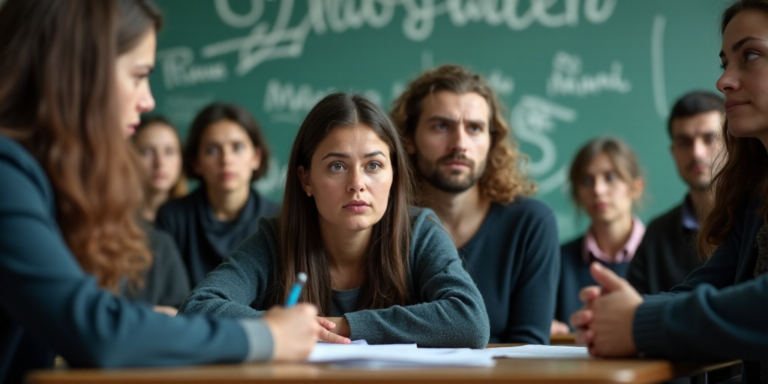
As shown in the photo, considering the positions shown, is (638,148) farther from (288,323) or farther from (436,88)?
(288,323)

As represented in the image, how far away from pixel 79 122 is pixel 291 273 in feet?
2.95

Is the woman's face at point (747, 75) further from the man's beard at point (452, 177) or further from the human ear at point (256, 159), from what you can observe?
the human ear at point (256, 159)

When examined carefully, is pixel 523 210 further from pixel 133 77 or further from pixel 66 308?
pixel 66 308

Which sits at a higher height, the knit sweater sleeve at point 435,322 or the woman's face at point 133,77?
the woman's face at point 133,77

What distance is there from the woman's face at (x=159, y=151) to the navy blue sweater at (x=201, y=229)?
54cm

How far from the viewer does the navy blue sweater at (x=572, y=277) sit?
3.65 meters

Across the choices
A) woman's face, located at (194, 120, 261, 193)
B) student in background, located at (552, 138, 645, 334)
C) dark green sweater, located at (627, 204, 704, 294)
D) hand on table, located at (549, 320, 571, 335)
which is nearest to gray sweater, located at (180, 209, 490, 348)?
hand on table, located at (549, 320, 571, 335)

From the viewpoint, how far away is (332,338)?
5.96ft

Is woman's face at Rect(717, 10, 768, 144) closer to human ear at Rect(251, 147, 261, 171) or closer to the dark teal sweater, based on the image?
the dark teal sweater

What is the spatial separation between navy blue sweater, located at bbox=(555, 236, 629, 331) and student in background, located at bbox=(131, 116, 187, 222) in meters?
2.05

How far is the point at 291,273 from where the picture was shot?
2109 millimetres

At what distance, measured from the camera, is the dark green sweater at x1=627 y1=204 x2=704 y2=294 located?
11.2 feet

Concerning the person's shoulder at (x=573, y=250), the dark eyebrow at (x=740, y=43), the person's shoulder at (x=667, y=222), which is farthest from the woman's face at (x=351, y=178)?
the person's shoulder at (x=573, y=250)

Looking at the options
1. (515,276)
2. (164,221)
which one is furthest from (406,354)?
(164,221)
